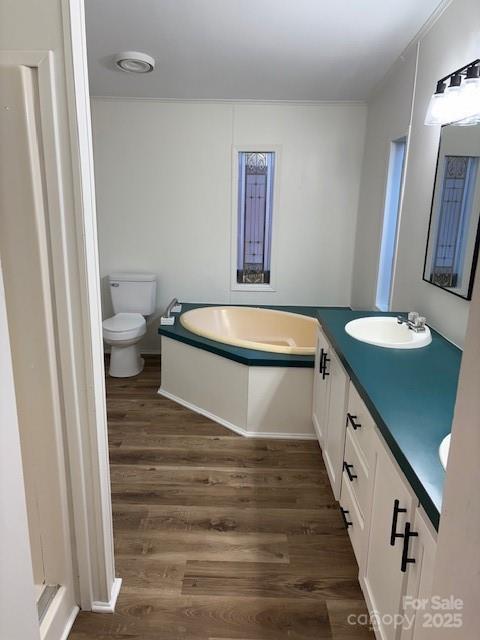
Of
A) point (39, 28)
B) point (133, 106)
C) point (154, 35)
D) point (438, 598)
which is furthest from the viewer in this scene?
point (133, 106)

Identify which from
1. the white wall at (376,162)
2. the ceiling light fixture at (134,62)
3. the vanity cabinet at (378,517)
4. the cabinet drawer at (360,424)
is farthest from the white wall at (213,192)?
the cabinet drawer at (360,424)

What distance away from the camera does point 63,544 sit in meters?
1.53

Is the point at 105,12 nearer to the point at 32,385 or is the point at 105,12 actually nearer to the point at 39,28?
the point at 39,28

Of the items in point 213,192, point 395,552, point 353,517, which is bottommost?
point 353,517

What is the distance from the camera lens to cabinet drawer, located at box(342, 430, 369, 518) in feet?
5.02

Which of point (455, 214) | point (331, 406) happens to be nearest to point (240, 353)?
point (331, 406)

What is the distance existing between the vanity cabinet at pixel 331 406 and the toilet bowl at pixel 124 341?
5.53 feet

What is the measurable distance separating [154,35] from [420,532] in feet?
8.82

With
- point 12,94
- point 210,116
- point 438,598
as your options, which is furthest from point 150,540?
point 210,116

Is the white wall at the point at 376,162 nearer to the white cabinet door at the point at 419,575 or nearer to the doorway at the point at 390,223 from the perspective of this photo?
the doorway at the point at 390,223

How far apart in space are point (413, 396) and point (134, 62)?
2.67 m

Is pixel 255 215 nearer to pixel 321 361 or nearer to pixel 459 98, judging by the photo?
pixel 321 361

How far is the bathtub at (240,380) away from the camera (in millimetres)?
2809

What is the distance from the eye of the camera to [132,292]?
394cm
